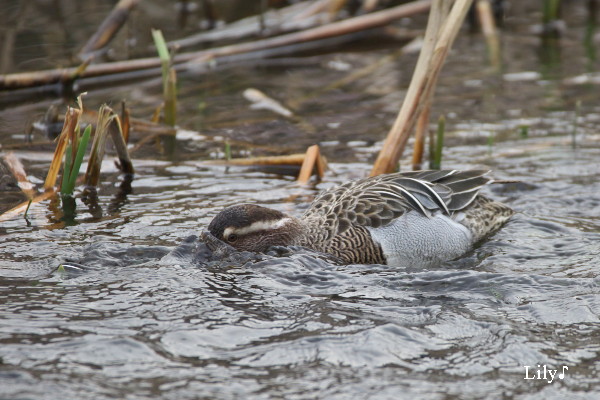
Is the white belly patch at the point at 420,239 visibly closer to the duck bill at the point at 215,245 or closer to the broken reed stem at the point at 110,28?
the duck bill at the point at 215,245

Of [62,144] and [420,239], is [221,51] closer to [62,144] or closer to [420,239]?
[62,144]

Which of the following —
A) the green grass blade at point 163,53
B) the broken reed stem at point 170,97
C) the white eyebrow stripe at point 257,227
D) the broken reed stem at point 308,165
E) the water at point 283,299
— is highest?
the green grass blade at point 163,53

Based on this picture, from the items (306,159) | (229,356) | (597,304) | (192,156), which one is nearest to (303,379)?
(229,356)

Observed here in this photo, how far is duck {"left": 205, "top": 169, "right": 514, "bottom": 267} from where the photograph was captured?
6879 millimetres

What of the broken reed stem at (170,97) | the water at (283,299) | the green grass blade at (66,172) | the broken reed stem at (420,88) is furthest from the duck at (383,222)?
the broken reed stem at (170,97)

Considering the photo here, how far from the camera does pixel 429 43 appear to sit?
25.9ft

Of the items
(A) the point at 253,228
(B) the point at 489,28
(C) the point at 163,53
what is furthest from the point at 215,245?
(B) the point at 489,28

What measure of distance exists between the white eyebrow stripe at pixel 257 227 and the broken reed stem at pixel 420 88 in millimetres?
1662

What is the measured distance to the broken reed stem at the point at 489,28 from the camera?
1372cm

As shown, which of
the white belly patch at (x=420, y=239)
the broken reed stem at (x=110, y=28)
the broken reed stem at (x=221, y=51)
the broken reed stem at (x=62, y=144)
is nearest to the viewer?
the white belly patch at (x=420, y=239)

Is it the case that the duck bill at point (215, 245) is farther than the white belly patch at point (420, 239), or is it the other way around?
the white belly patch at point (420, 239)

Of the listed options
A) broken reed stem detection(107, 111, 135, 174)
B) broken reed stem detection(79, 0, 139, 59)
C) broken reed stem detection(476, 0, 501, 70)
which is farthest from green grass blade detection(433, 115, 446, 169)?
broken reed stem detection(79, 0, 139, 59)

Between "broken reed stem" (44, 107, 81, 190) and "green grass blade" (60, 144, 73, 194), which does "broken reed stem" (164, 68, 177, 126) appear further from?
"green grass blade" (60, 144, 73, 194)

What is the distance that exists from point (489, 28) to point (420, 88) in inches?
285
